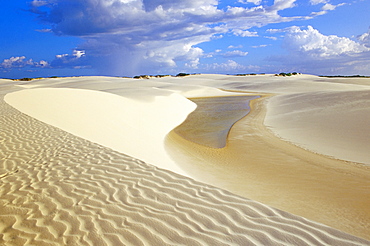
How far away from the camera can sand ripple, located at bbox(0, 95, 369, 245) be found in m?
3.20

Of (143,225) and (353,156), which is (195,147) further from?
(143,225)

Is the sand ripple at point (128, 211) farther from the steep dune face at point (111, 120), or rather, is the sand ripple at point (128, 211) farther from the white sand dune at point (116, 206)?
the steep dune face at point (111, 120)

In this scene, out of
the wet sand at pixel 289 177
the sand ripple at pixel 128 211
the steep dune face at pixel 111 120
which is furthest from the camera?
the steep dune face at pixel 111 120

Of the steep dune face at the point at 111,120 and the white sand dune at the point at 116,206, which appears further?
the steep dune face at the point at 111,120

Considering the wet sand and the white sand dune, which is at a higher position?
the white sand dune

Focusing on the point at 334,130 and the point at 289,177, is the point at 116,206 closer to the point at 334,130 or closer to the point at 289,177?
the point at 289,177

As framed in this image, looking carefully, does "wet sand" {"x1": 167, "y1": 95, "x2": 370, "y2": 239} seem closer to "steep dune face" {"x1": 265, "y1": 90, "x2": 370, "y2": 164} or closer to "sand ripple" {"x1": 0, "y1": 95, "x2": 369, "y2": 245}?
"steep dune face" {"x1": 265, "y1": 90, "x2": 370, "y2": 164}

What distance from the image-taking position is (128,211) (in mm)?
3846

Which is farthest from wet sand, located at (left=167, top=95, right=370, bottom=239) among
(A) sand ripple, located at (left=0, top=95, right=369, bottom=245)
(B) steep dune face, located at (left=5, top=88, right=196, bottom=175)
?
(A) sand ripple, located at (left=0, top=95, right=369, bottom=245)

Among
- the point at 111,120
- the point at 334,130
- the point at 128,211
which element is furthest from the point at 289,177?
the point at 111,120

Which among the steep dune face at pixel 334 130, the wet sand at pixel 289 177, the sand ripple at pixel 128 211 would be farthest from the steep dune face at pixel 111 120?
the steep dune face at pixel 334 130

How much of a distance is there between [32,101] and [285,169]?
47.3 ft

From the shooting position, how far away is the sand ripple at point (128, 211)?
3.20 m

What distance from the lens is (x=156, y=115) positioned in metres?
16.6
